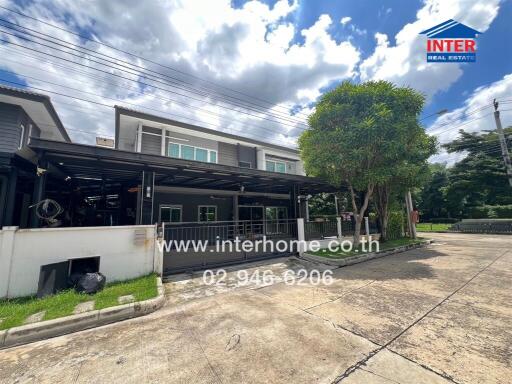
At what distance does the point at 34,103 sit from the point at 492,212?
3728 cm

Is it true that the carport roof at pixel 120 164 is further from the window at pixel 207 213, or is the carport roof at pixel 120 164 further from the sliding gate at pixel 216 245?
the window at pixel 207 213

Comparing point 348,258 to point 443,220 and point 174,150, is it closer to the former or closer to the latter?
point 174,150

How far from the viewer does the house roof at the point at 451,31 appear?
11016 millimetres

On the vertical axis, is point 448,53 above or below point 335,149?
above

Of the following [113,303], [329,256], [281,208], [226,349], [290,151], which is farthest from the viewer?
[290,151]

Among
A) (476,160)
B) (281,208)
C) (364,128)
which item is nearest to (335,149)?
(364,128)

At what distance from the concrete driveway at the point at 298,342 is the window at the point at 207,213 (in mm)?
7835

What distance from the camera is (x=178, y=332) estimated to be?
3658 mm

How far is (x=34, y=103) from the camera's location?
9.15m

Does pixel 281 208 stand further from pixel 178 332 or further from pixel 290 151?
pixel 178 332

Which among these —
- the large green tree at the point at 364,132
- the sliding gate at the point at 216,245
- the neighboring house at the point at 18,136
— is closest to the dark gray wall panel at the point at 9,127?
the neighboring house at the point at 18,136

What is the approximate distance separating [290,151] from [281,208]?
17.0ft

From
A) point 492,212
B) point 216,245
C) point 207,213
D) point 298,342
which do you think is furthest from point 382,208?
point 492,212

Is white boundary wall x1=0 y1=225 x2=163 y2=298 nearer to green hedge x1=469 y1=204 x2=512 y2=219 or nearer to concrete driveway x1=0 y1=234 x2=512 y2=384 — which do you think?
concrete driveway x1=0 y1=234 x2=512 y2=384
